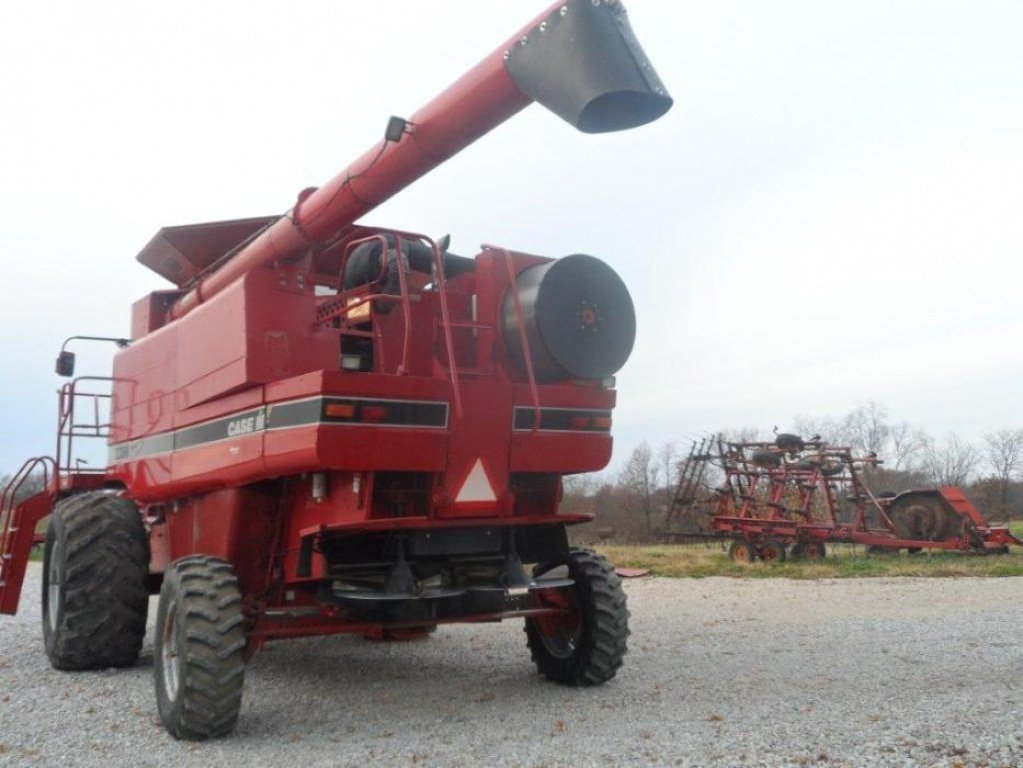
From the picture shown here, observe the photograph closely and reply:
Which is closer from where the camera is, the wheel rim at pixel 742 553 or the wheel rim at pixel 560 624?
the wheel rim at pixel 560 624

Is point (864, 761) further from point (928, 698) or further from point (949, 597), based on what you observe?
point (949, 597)

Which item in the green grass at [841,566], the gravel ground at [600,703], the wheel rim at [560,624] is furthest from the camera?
the green grass at [841,566]

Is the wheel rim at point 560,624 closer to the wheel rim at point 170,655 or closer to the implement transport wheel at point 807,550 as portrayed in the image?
the wheel rim at point 170,655

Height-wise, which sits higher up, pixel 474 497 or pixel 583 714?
pixel 474 497

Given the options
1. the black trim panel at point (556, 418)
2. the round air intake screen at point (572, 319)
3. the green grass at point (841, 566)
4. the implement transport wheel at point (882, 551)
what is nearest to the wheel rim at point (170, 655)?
the black trim panel at point (556, 418)

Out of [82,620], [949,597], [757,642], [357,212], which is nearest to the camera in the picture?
[357,212]

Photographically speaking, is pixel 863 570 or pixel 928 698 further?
pixel 863 570

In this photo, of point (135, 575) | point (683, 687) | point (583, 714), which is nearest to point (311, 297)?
point (135, 575)

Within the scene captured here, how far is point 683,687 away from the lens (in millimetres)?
6812

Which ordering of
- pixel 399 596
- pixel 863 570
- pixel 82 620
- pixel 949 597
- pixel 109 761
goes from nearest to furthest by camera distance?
pixel 109 761 → pixel 399 596 → pixel 82 620 → pixel 949 597 → pixel 863 570

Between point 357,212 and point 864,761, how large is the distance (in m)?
4.31

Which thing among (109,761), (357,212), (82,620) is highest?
(357,212)

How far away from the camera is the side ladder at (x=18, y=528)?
8617 millimetres

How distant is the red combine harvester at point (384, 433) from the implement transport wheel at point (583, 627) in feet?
0.05
